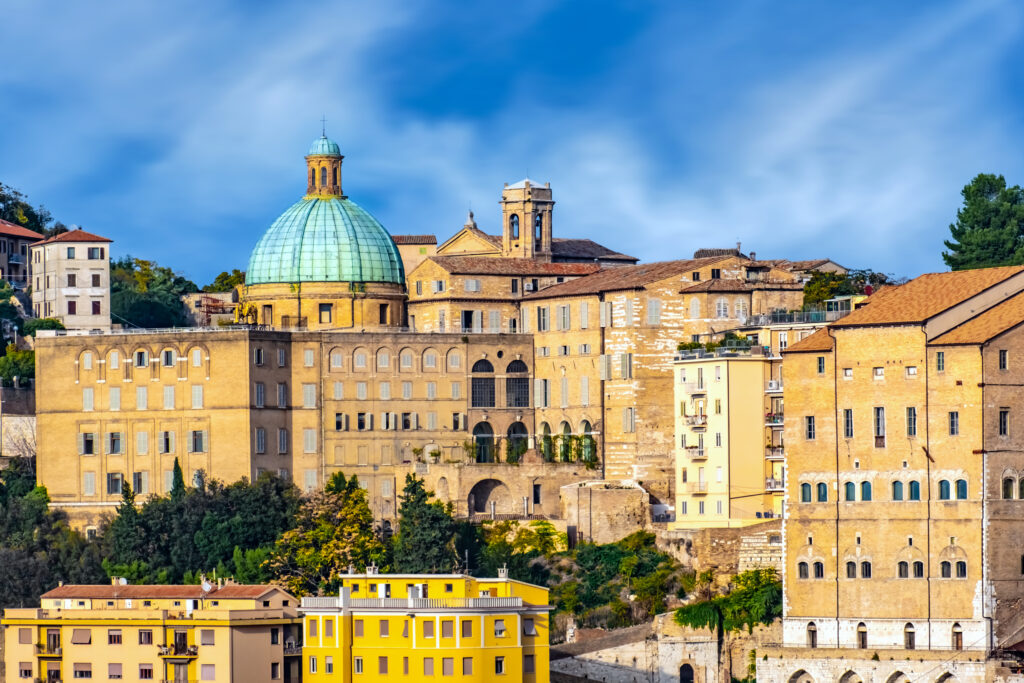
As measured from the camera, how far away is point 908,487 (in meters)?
90.1

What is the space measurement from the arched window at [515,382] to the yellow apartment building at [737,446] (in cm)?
1244

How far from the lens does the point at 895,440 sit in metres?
90.4

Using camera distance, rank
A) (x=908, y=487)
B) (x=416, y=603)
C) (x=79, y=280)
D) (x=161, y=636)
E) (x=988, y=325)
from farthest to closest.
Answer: (x=79, y=280), (x=908, y=487), (x=988, y=325), (x=161, y=636), (x=416, y=603)

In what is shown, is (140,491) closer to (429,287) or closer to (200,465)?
(200,465)

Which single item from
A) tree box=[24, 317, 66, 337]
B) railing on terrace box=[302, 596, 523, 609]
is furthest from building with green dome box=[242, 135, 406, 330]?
railing on terrace box=[302, 596, 523, 609]

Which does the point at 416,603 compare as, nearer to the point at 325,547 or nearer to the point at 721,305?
the point at 325,547

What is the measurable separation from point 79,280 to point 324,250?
53.0 ft

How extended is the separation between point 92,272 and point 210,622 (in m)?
38.6

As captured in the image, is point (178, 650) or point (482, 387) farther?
point (482, 387)

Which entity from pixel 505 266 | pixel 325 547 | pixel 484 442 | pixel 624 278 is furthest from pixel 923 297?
pixel 505 266

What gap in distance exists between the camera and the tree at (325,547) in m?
96.7

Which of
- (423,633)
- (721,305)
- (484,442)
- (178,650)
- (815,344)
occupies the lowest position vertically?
(178,650)

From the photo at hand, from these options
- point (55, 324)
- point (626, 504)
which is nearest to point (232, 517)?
point (626, 504)

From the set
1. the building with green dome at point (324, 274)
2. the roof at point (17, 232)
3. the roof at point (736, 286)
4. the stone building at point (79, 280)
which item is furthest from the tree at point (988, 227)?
the roof at point (17, 232)
